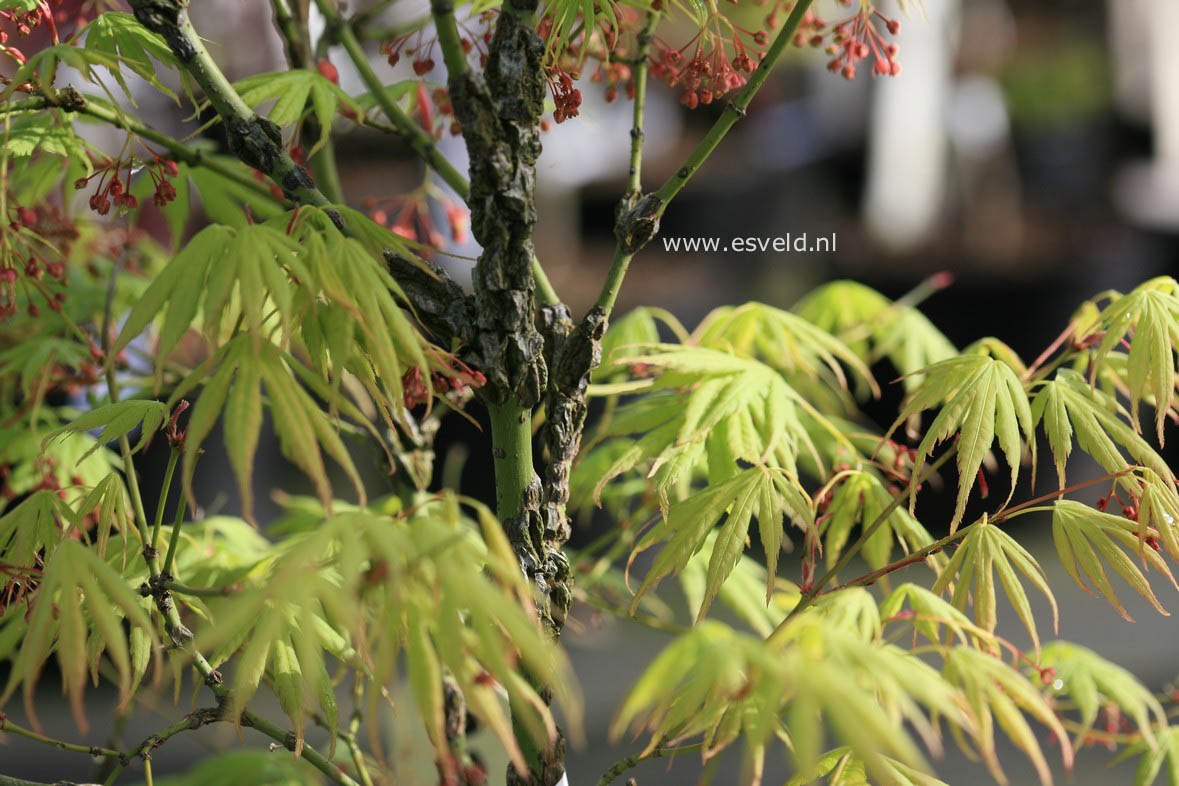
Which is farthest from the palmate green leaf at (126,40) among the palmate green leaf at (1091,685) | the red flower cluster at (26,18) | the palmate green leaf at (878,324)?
the palmate green leaf at (1091,685)

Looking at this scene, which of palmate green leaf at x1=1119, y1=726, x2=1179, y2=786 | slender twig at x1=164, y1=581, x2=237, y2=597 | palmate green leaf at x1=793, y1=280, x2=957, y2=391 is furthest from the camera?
palmate green leaf at x1=793, y1=280, x2=957, y2=391

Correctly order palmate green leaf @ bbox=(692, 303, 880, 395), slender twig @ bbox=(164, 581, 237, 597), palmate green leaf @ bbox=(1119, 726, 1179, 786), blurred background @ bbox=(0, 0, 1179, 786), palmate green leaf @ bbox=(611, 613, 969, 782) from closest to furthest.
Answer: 1. palmate green leaf @ bbox=(611, 613, 969, 782)
2. slender twig @ bbox=(164, 581, 237, 597)
3. palmate green leaf @ bbox=(1119, 726, 1179, 786)
4. palmate green leaf @ bbox=(692, 303, 880, 395)
5. blurred background @ bbox=(0, 0, 1179, 786)

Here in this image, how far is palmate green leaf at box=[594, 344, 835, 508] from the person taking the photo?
2.35ft

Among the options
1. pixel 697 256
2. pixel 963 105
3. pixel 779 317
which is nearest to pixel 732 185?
pixel 697 256

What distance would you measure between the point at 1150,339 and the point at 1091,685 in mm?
349

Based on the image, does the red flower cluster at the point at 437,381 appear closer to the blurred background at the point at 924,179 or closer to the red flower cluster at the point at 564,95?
the red flower cluster at the point at 564,95

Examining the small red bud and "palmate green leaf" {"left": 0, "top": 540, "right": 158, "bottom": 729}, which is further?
the small red bud

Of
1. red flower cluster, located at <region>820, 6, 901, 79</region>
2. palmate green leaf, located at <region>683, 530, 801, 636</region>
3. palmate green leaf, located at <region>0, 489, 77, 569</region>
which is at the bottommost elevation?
palmate green leaf, located at <region>683, 530, 801, 636</region>

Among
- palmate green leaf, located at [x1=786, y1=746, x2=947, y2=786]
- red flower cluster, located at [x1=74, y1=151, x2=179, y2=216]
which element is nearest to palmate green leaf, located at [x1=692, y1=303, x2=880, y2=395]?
palmate green leaf, located at [x1=786, y1=746, x2=947, y2=786]

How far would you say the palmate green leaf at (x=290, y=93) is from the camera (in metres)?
0.73

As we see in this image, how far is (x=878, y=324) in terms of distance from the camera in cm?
107

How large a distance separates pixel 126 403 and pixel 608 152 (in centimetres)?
408

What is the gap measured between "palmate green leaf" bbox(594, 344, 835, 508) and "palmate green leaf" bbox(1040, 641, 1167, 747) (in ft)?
1.10

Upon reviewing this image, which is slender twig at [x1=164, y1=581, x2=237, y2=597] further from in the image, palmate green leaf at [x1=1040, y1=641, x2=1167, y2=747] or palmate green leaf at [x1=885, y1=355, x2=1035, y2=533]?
palmate green leaf at [x1=1040, y1=641, x2=1167, y2=747]
